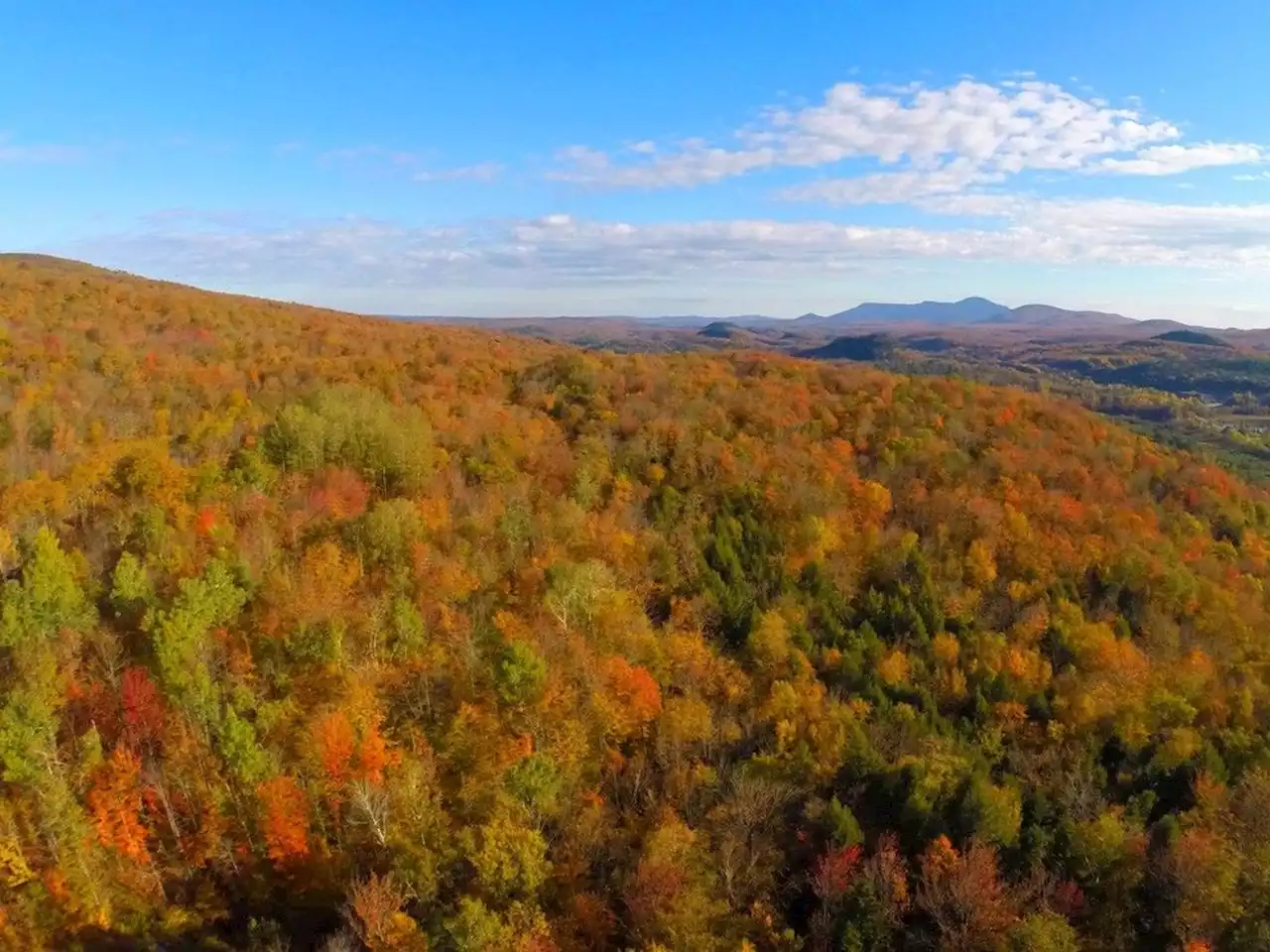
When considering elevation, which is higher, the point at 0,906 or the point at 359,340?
the point at 359,340

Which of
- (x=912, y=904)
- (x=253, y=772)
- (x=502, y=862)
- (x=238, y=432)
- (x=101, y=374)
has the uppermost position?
(x=101, y=374)

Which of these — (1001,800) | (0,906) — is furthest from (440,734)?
(1001,800)

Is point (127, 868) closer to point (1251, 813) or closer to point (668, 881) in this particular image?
point (668, 881)

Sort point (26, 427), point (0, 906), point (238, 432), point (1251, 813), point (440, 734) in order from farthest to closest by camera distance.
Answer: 1. point (238, 432)
2. point (26, 427)
3. point (440, 734)
4. point (1251, 813)
5. point (0, 906)

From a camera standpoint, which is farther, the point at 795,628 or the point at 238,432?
the point at 238,432

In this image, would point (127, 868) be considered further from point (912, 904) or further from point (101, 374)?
point (101, 374)

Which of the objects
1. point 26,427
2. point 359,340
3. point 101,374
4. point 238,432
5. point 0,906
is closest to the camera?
point 0,906
